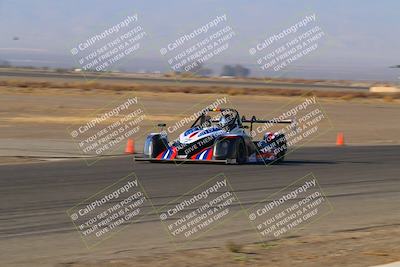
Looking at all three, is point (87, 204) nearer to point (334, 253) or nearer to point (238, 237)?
point (238, 237)

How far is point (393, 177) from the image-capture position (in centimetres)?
2036

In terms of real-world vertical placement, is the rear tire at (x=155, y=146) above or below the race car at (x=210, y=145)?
above

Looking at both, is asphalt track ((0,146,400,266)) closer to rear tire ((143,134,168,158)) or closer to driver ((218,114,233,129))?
rear tire ((143,134,168,158))

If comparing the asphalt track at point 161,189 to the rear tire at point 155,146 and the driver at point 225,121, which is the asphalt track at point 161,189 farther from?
the driver at point 225,121

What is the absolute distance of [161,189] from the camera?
52.9 feet

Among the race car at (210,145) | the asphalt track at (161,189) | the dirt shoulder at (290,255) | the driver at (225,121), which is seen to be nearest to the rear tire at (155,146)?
the race car at (210,145)

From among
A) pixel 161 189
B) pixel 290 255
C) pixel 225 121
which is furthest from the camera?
pixel 225 121

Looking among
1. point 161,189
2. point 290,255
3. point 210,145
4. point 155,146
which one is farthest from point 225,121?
point 290,255

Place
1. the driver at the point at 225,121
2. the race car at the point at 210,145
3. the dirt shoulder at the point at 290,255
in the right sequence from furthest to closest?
1. the driver at the point at 225,121
2. the race car at the point at 210,145
3. the dirt shoulder at the point at 290,255

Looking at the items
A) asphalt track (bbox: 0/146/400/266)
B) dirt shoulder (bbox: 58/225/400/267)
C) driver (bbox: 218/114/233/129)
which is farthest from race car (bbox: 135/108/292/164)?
dirt shoulder (bbox: 58/225/400/267)

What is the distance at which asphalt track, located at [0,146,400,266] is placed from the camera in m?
11.3

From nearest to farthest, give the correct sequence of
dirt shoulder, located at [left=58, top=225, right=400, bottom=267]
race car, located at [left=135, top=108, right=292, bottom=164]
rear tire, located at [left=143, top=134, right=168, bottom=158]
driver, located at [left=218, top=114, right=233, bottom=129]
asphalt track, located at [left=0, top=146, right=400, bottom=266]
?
dirt shoulder, located at [left=58, top=225, right=400, bottom=267] < asphalt track, located at [left=0, top=146, right=400, bottom=266] < race car, located at [left=135, top=108, right=292, bottom=164] < rear tire, located at [left=143, top=134, right=168, bottom=158] < driver, located at [left=218, top=114, right=233, bottom=129]

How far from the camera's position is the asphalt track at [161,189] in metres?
11.3

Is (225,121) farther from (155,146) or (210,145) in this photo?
(155,146)
